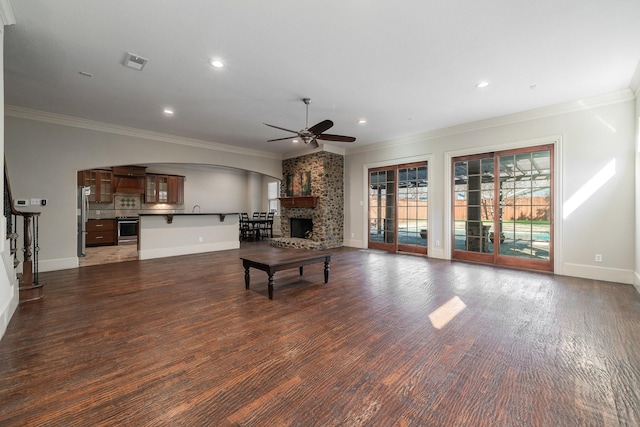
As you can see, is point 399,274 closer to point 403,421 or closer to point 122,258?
point 403,421

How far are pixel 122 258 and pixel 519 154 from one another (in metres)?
8.62

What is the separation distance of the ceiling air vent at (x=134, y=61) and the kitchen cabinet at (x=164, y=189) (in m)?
6.84

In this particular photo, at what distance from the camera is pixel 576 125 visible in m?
4.59

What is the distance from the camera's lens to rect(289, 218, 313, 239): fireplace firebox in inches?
337

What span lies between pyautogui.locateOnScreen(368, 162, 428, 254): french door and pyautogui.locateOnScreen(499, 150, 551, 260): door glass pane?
1620mm

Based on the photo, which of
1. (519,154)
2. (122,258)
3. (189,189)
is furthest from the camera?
(189,189)

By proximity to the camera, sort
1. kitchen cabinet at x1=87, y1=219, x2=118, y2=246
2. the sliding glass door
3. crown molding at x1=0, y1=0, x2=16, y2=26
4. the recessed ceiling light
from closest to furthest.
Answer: crown molding at x1=0, y1=0, x2=16, y2=26
the recessed ceiling light
the sliding glass door
kitchen cabinet at x1=87, y1=219, x2=118, y2=246

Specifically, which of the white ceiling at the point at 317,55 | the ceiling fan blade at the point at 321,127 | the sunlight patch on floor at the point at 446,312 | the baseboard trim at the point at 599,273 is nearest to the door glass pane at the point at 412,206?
the white ceiling at the point at 317,55

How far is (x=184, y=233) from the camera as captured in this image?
692 centimetres

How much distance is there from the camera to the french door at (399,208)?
674 centimetres

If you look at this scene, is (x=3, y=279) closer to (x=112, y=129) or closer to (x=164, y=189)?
(x=112, y=129)

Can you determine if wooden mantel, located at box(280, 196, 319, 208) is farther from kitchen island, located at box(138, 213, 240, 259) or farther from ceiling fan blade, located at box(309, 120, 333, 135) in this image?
ceiling fan blade, located at box(309, 120, 333, 135)

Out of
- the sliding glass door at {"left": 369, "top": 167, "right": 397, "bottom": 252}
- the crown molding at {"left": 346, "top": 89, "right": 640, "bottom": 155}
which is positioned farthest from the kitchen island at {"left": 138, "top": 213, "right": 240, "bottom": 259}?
the crown molding at {"left": 346, "top": 89, "right": 640, "bottom": 155}

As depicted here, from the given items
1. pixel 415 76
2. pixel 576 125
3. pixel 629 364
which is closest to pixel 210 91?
pixel 415 76
